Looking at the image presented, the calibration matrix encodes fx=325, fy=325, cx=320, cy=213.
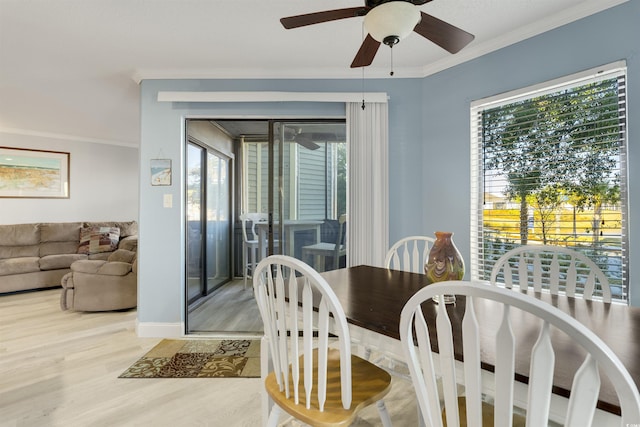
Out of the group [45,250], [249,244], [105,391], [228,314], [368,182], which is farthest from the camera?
[45,250]

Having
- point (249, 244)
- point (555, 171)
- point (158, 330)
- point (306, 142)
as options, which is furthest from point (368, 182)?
point (158, 330)

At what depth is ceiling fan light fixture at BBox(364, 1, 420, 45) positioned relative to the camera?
3.88ft

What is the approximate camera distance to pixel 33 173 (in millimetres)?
4996

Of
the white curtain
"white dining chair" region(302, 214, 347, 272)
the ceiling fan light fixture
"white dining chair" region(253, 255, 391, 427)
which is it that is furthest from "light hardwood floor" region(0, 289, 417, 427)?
the ceiling fan light fixture

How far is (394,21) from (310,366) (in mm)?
1278

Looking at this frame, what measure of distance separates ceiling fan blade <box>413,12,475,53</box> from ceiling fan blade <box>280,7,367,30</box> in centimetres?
28

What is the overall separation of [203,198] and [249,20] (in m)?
2.02

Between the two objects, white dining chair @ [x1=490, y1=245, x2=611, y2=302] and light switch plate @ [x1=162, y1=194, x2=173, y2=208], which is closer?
white dining chair @ [x1=490, y1=245, x2=611, y2=302]

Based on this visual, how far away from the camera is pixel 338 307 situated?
1.03 metres

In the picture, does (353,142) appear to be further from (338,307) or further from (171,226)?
(338,307)

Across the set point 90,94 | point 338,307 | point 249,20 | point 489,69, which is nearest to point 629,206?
point 489,69

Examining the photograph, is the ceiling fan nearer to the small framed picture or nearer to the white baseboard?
the small framed picture

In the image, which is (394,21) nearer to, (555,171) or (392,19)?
(392,19)

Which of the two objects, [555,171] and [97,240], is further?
[97,240]
